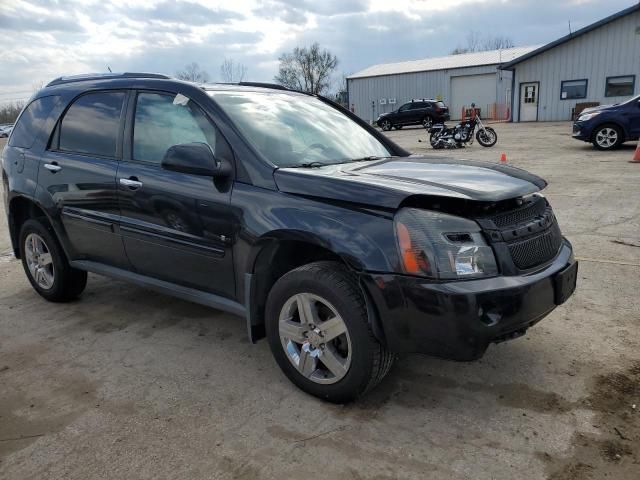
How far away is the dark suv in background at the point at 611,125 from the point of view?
13695 millimetres

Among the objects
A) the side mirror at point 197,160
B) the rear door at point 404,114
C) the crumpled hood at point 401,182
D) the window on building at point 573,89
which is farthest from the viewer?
the rear door at point 404,114

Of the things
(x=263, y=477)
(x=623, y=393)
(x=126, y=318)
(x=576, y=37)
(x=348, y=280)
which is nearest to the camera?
(x=263, y=477)

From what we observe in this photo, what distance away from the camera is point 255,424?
9.05ft

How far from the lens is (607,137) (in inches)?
561

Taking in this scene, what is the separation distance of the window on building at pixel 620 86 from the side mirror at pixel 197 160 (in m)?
30.4

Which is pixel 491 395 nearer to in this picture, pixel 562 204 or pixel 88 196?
pixel 88 196

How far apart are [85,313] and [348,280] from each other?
278 centimetres

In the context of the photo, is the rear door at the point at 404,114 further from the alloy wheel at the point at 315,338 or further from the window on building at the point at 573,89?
the alloy wheel at the point at 315,338

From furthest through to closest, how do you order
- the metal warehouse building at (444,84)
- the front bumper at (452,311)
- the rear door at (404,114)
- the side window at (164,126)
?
1. the metal warehouse building at (444,84)
2. the rear door at (404,114)
3. the side window at (164,126)
4. the front bumper at (452,311)

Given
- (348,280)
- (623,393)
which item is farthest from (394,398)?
(623,393)

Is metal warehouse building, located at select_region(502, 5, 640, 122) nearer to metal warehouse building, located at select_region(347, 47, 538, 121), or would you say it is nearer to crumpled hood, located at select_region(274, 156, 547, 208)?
metal warehouse building, located at select_region(347, 47, 538, 121)

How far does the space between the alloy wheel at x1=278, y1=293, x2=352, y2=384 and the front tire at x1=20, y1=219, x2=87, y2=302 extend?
2.48m

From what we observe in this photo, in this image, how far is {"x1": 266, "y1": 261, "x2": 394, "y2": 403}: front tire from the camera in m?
2.66

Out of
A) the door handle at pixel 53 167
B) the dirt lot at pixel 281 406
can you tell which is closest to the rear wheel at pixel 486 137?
the dirt lot at pixel 281 406
